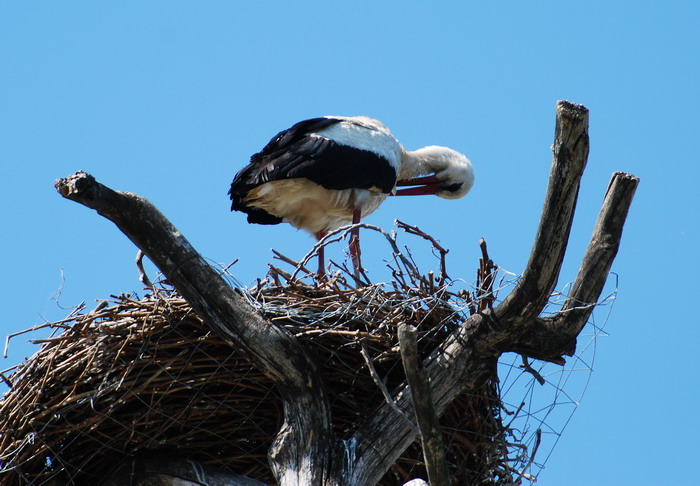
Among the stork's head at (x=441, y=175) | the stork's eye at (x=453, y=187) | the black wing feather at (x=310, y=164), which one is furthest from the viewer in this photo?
the stork's eye at (x=453, y=187)

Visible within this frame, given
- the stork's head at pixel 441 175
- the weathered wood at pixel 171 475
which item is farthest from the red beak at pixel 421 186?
the weathered wood at pixel 171 475

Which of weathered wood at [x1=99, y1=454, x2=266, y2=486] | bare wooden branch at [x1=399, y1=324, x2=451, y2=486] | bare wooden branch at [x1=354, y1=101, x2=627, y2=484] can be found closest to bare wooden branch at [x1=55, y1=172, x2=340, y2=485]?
bare wooden branch at [x1=354, y1=101, x2=627, y2=484]

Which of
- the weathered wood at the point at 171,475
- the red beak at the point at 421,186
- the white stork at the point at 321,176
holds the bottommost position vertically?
the weathered wood at the point at 171,475

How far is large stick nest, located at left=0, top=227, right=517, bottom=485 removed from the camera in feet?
15.0

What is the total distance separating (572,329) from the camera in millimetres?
4145

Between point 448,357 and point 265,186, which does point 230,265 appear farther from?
point 265,186

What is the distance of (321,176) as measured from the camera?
6.43 meters

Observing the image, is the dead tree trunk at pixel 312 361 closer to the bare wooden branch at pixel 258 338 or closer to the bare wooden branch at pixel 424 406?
the bare wooden branch at pixel 258 338

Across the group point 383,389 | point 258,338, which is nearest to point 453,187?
point 258,338

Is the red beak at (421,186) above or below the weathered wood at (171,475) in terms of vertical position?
A: above

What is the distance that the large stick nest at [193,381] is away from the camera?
15.0 feet

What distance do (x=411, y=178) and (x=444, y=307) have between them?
360 cm

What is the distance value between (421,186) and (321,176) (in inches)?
77.1

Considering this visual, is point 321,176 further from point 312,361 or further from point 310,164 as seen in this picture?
point 312,361
